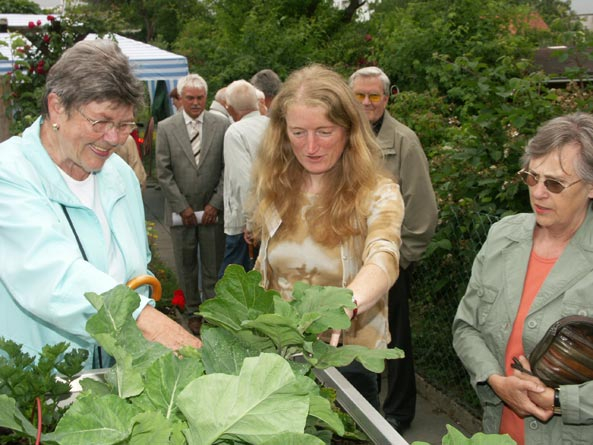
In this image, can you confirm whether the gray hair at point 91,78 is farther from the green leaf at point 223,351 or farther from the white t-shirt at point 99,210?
the green leaf at point 223,351

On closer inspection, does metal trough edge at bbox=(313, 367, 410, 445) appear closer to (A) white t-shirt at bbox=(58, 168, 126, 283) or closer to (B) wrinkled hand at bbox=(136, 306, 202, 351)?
(B) wrinkled hand at bbox=(136, 306, 202, 351)

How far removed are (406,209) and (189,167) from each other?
3.01 meters

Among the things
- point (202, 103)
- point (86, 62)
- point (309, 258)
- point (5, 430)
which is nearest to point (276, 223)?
point (309, 258)

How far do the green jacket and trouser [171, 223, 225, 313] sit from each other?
452 centimetres

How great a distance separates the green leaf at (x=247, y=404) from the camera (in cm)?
114

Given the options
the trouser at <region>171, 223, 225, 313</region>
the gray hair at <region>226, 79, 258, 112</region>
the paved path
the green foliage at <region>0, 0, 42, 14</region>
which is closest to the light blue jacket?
the paved path

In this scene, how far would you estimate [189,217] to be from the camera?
277 inches

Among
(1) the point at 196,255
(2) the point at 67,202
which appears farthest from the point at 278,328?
(1) the point at 196,255

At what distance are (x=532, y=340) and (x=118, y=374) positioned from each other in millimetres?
1691

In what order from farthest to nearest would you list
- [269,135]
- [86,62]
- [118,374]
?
1. [269,135]
2. [86,62]
3. [118,374]

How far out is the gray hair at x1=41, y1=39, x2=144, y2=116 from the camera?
2.30 metres

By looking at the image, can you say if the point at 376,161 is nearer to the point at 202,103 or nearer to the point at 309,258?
the point at 309,258

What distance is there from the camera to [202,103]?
23.8ft

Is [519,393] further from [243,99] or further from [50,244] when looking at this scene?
[243,99]
